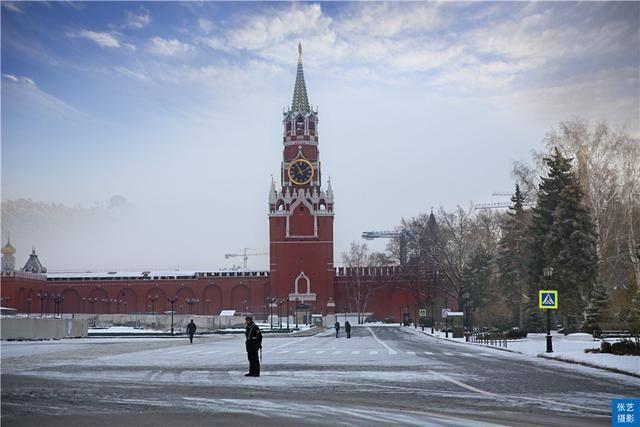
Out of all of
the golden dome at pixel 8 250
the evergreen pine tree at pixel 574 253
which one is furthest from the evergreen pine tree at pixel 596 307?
the golden dome at pixel 8 250

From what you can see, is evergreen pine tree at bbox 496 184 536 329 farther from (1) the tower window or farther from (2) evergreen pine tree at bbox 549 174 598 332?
(1) the tower window

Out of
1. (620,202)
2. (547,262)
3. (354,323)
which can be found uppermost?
(620,202)

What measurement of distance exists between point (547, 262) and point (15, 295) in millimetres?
81325

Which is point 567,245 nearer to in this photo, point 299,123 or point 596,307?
point 596,307

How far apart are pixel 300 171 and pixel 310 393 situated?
98.7m

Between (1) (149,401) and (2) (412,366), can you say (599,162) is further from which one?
(1) (149,401)

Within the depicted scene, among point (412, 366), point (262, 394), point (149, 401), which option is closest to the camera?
point (149, 401)

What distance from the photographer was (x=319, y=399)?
1370cm

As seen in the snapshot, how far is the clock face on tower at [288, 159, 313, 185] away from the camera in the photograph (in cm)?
11238

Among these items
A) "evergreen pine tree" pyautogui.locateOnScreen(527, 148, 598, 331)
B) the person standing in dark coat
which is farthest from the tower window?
the person standing in dark coat

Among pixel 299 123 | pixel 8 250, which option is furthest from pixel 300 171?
pixel 8 250

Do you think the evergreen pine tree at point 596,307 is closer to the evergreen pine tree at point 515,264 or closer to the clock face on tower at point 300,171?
the evergreen pine tree at point 515,264

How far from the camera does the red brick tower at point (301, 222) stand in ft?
351

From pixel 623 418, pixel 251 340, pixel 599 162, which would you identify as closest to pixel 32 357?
pixel 251 340
